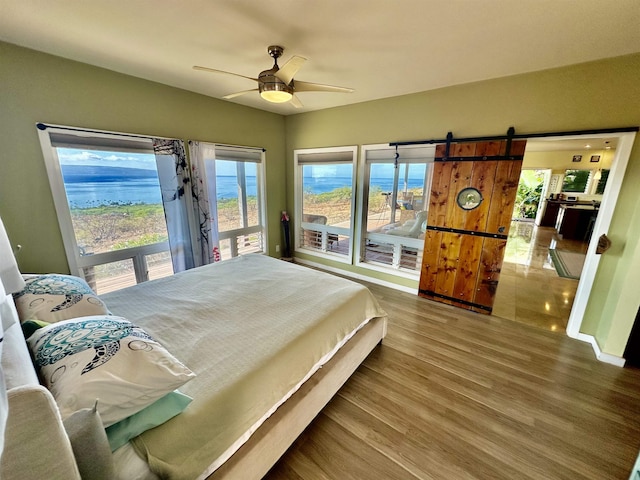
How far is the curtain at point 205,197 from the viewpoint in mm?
3146

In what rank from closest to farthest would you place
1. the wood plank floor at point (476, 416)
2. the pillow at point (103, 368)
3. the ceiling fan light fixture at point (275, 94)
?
the pillow at point (103, 368), the wood plank floor at point (476, 416), the ceiling fan light fixture at point (275, 94)

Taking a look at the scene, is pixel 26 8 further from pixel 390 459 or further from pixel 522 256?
pixel 522 256

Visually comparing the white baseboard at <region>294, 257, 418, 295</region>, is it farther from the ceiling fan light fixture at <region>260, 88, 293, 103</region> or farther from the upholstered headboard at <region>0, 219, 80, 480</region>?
the upholstered headboard at <region>0, 219, 80, 480</region>

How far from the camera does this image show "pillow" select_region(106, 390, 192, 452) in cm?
87

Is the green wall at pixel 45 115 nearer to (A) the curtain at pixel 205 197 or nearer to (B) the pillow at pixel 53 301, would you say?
(A) the curtain at pixel 205 197

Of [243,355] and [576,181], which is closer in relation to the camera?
[243,355]

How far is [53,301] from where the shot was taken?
133 cm

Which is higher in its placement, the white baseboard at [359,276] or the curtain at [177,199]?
the curtain at [177,199]

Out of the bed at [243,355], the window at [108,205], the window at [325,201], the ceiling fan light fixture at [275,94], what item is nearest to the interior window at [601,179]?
the window at [325,201]

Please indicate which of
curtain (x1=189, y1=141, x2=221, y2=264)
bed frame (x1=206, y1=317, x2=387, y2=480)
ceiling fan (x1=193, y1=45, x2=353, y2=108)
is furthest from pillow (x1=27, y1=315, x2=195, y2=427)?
curtain (x1=189, y1=141, x2=221, y2=264)

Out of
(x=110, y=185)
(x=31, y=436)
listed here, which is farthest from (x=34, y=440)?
(x=110, y=185)

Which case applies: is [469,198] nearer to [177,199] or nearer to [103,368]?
[103,368]

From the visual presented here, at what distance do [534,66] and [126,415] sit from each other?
3692mm

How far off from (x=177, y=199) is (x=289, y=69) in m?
2.11
